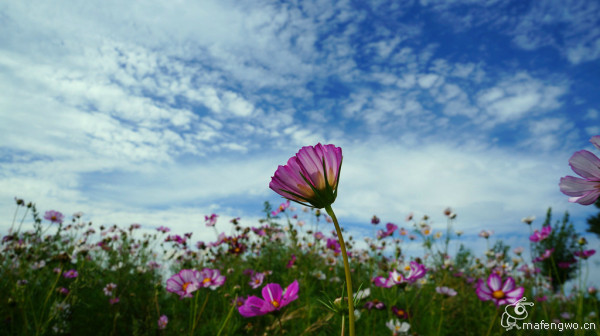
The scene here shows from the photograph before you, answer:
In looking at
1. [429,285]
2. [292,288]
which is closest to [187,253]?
[429,285]

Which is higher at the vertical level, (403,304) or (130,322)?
(403,304)

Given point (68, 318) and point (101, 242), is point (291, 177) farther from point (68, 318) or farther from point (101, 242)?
point (101, 242)

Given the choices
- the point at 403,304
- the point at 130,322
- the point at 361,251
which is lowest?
the point at 130,322

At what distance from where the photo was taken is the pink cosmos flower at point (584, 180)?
2.49 feet

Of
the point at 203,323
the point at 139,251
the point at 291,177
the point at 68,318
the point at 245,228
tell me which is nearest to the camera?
the point at 291,177

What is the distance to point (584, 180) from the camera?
785 millimetres

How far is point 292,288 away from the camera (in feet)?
3.86

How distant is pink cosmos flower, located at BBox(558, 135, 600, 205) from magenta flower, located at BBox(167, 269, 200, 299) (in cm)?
156

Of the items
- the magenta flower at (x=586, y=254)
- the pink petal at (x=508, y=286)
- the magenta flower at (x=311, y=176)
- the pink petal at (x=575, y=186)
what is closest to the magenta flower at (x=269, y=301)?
the magenta flower at (x=311, y=176)

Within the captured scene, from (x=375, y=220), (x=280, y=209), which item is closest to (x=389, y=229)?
(x=375, y=220)

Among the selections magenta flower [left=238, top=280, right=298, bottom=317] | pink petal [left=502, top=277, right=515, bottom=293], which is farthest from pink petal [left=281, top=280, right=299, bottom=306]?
pink petal [left=502, top=277, right=515, bottom=293]

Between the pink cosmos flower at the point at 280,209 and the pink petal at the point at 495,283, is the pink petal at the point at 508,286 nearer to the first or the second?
the pink petal at the point at 495,283

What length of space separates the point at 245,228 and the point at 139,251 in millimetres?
1504

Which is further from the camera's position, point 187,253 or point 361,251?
point 361,251
